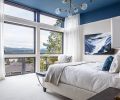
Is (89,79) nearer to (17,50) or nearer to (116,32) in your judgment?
(116,32)

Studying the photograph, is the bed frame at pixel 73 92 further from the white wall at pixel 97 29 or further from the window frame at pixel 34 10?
the window frame at pixel 34 10

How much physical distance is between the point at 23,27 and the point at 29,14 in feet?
1.99

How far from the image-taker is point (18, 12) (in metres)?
4.81

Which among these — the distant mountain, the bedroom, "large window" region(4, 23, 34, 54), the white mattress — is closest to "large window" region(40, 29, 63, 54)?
the bedroom

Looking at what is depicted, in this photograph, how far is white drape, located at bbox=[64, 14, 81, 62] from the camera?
18.7ft

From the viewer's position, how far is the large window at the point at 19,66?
4617mm

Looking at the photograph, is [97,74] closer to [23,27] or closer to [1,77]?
[1,77]

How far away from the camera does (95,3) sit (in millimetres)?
4586

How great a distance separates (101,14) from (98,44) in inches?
48.2

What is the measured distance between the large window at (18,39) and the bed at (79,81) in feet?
7.57

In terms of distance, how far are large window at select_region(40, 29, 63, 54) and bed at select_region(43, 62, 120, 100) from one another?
2.83 m

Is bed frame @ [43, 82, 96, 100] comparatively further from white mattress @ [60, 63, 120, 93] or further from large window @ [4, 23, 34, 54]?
large window @ [4, 23, 34, 54]

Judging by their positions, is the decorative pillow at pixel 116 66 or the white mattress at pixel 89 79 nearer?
the white mattress at pixel 89 79

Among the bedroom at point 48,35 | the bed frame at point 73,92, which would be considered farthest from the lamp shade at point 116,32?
the bed frame at point 73,92
